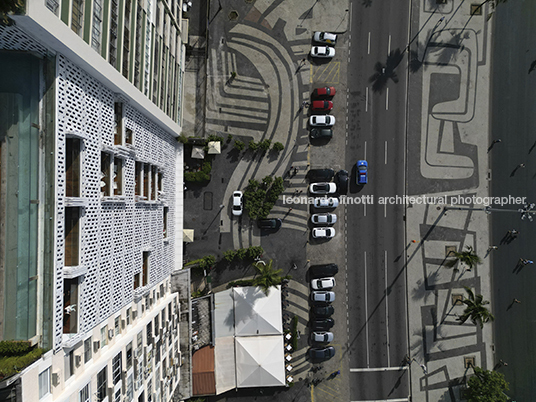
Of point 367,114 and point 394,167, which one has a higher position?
point 367,114

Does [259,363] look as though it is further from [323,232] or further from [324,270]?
[323,232]

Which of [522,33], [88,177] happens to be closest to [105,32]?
[88,177]

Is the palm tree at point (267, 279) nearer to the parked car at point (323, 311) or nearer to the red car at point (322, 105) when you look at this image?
the parked car at point (323, 311)

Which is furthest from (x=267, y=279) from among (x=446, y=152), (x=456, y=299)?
(x=446, y=152)

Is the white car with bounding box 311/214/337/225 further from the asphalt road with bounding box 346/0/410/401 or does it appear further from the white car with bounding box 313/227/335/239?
the asphalt road with bounding box 346/0/410/401

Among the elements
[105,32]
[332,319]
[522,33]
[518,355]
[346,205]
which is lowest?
[518,355]

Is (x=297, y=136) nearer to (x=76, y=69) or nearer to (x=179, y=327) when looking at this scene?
(x=76, y=69)

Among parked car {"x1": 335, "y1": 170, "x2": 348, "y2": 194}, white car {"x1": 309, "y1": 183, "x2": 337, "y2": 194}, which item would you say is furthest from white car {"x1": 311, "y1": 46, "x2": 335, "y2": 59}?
white car {"x1": 309, "y1": 183, "x2": 337, "y2": 194}
